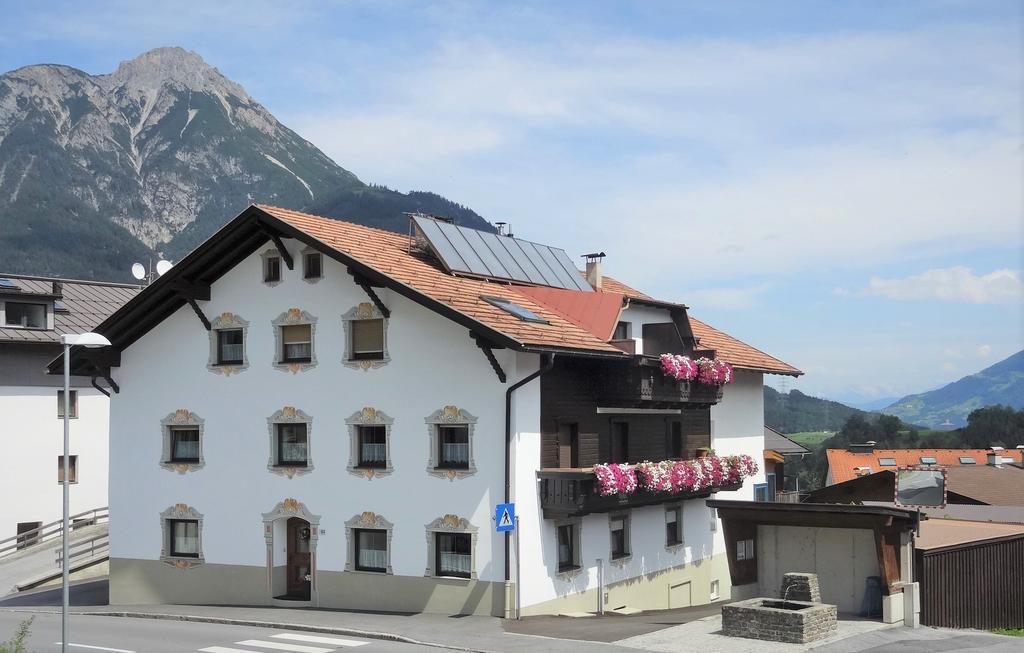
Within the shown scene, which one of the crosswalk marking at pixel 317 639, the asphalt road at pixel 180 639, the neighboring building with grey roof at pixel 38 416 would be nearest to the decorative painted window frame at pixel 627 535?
the asphalt road at pixel 180 639

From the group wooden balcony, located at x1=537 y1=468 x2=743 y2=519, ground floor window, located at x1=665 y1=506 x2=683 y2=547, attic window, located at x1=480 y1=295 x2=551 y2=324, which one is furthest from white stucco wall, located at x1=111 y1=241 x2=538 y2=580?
ground floor window, located at x1=665 y1=506 x2=683 y2=547

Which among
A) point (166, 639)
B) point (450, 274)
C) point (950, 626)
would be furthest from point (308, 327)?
point (950, 626)

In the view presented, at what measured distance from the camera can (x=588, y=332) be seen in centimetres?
2973

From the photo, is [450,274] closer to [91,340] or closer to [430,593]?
[430,593]

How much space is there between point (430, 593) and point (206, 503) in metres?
7.95

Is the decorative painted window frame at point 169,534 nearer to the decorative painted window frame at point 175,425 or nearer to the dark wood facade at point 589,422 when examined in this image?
the decorative painted window frame at point 175,425

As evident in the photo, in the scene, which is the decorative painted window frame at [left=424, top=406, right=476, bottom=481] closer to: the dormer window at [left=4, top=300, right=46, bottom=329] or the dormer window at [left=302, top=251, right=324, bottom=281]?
the dormer window at [left=302, top=251, right=324, bottom=281]

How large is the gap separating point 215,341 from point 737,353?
17360 millimetres

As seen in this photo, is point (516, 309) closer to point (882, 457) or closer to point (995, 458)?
point (995, 458)

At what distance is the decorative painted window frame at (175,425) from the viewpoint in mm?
32531

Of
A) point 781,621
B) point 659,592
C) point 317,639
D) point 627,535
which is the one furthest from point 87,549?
point 781,621

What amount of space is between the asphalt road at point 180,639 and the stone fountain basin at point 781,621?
6257 millimetres

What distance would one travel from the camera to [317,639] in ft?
80.6

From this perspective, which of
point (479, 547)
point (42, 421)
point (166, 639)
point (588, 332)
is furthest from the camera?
point (42, 421)
